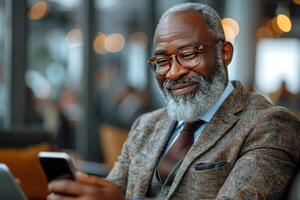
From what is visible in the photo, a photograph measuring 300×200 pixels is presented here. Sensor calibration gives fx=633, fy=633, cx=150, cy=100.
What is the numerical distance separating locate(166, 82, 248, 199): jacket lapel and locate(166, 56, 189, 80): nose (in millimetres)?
185

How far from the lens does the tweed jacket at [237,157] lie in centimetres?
190

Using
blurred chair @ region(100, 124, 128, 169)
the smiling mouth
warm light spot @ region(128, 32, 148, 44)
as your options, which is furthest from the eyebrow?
warm light spot @ region(128, 32, 148, 44)

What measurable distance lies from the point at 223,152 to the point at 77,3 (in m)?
5.30

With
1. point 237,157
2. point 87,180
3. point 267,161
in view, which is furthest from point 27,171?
point 87,180

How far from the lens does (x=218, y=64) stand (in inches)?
85.7

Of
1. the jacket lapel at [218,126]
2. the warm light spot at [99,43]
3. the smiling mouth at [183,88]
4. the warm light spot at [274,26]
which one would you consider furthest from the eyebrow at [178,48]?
the warm light spot at [274,26]

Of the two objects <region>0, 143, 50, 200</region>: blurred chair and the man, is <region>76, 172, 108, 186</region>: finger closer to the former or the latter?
the man

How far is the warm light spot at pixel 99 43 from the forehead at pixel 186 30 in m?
5.01

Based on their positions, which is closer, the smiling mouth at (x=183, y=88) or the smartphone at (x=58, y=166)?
the smartphone at (x=58, y=166)

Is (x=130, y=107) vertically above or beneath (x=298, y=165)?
beneath

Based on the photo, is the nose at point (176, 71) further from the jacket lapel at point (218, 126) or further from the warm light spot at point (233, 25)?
the warm light spot at point (233, 25)

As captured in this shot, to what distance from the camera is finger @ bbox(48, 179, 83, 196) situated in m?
1.57

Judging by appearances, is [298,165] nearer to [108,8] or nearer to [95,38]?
[95,38]

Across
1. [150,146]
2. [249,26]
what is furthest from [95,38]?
[150,146]
